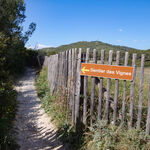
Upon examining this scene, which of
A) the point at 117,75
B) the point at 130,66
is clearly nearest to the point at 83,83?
the point at 117,75

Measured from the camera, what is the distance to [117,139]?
9.14 feet

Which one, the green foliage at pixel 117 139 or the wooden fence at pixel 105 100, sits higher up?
the wooden fence at pixel 105 100

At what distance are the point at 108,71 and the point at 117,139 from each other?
A: 133 centimetres

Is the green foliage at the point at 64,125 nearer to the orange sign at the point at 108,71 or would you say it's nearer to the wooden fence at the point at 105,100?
the wooden fence at the point at 105,100

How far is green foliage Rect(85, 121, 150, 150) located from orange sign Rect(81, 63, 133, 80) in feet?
3.32

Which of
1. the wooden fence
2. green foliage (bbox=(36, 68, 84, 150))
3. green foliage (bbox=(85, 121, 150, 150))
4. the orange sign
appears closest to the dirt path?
green foliage (bbox=(36, 68, 84, 150))

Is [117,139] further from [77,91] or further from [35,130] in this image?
[35,130]

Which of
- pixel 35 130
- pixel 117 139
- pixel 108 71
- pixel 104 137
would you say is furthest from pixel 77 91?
pixel 35 130

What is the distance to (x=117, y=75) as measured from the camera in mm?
3031

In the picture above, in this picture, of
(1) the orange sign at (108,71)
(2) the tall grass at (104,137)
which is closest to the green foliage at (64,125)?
(2) the tall grass at (104,137)

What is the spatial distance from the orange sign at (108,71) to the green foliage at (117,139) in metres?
1.01

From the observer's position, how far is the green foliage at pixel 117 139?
261 centimetres

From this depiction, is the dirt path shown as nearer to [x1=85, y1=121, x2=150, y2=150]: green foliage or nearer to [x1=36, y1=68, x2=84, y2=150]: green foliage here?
[x1=36, y1=68, x2=84, y2=150]: green foliage

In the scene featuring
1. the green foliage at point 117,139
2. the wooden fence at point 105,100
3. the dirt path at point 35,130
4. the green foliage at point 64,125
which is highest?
the wooden fence at point 105,100
